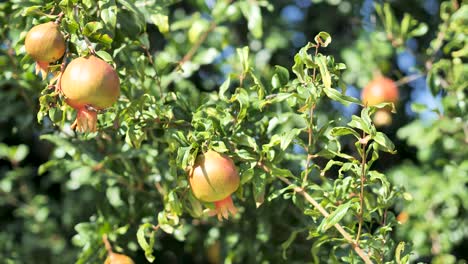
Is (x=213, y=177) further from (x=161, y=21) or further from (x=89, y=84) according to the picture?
(x=161, y=21)

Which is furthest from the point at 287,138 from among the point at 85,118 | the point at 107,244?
the point at 107,244

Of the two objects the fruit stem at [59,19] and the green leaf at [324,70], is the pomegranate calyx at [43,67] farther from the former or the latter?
the green leaf at [324,70]

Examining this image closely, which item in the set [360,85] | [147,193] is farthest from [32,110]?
[360,85]

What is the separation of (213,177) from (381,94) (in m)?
1.28

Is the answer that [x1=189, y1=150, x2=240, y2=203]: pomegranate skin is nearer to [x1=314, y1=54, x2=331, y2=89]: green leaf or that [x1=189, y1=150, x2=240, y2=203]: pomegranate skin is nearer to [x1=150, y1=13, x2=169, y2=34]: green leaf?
[x1=314, y1=54, x2=331, y2=89]: green leaf

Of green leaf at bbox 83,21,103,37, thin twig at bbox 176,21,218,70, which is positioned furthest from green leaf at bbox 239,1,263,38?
green leaf at bbox 83,21,103,37

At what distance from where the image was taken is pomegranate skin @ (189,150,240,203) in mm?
1175

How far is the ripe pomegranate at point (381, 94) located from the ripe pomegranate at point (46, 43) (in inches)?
50.1

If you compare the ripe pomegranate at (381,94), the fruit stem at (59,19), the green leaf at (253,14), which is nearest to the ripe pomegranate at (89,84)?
the fruit stem at (59,19)

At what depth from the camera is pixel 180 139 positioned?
4.10 feet

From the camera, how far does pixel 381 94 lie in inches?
92.0

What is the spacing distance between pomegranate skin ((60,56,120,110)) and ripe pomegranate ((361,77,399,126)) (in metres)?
1.28

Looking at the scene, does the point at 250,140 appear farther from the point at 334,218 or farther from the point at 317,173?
the point at 317,173

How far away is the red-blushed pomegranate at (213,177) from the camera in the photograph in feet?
3.85
